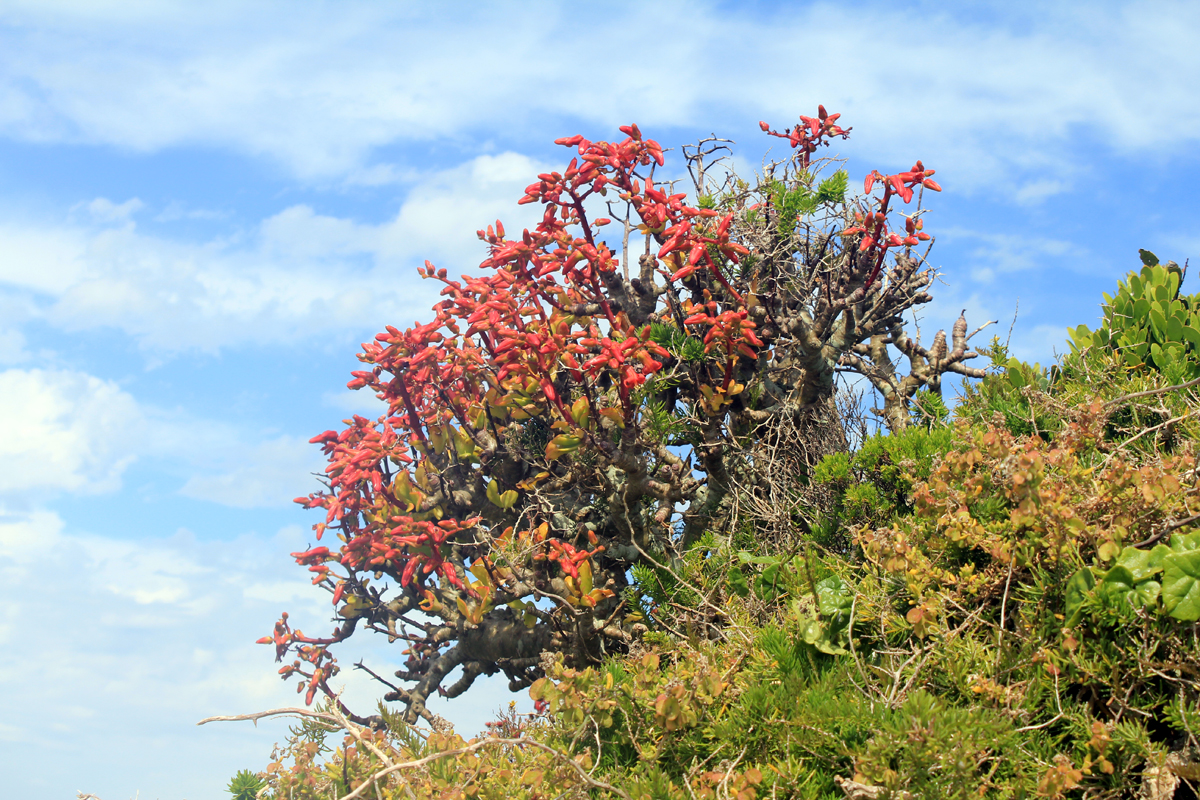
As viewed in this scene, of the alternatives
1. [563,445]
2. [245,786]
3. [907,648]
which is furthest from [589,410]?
[245,786]

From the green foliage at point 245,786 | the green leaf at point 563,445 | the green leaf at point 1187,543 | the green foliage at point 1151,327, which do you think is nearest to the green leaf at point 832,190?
the green foliage at point 1151,327

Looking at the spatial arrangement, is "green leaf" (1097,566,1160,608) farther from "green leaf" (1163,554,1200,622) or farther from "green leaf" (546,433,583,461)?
"green leaf" (546,433,583,461)

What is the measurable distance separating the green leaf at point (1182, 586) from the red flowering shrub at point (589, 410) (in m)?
2.53

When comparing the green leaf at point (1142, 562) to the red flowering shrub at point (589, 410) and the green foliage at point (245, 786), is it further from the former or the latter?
the green foliage at point (245, 786)

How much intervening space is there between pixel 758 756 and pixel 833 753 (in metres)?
0.33

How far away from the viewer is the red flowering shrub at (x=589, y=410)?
5312mm

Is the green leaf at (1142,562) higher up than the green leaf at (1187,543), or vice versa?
the green leaf at (1187,543)

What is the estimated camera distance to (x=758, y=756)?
348 centimetres

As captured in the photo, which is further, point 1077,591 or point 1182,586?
point 1077,591

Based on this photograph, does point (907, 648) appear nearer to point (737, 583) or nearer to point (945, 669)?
point (945, 669)

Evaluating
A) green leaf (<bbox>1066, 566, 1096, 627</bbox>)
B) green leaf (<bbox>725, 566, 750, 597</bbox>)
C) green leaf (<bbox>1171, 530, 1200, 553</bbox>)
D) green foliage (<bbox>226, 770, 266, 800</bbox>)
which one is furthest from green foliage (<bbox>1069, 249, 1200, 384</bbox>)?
green foliage (<bbox>226, 770, 266, 800</bbox>)

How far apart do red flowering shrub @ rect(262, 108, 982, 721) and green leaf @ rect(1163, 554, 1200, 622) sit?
2532 mm

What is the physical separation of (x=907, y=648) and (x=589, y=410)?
223 cm

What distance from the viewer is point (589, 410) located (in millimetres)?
5250
